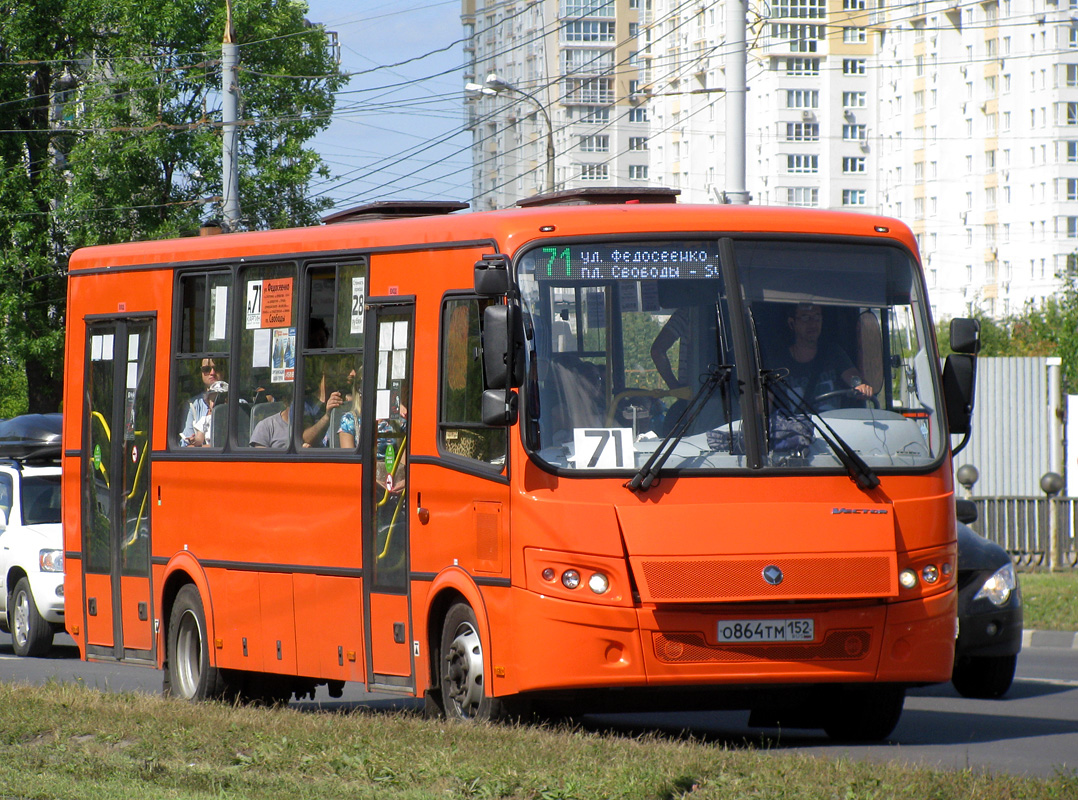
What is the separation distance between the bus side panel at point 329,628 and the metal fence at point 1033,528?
1502cm

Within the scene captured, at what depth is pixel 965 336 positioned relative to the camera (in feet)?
31.9

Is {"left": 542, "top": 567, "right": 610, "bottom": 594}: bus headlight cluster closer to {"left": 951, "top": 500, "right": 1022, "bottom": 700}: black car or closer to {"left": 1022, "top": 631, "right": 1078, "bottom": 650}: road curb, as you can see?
{"left": 951, "top": 500, "right": 1022, "bottom": 700}: black car

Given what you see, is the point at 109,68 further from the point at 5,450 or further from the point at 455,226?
the point at 455,226

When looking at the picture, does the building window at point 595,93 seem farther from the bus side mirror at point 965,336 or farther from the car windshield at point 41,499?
the bus side mirror at point 965,336

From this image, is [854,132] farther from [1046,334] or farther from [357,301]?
[357,301]

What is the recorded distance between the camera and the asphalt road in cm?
940

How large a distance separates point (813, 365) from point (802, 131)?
403 feet

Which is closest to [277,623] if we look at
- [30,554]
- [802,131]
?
[30,554]

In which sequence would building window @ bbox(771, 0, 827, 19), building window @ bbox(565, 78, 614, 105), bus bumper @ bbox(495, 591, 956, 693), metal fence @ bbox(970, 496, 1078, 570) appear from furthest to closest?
building window @ bbox(565, 78, 614, 105)
building window @ bbox(771, 0, 827, 19)
metal fence @ bbox(970, 496, 1078, 570)
bus bumper @ bbox(495, 591, 956, 693)

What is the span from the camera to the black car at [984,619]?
41.4 ft

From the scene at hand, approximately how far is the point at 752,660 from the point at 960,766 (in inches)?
43.2

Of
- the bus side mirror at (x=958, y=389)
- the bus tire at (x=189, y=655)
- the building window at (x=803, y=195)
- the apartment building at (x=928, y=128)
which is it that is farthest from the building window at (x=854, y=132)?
the bus side mirror at (x=958, y=389)

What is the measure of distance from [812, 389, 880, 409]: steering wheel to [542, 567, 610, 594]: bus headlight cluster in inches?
55.6

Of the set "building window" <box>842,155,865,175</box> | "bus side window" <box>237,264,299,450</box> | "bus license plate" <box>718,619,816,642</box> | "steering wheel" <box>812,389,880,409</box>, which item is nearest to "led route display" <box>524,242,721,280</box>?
"steering wheel" <box>812,389,880,409</box>
